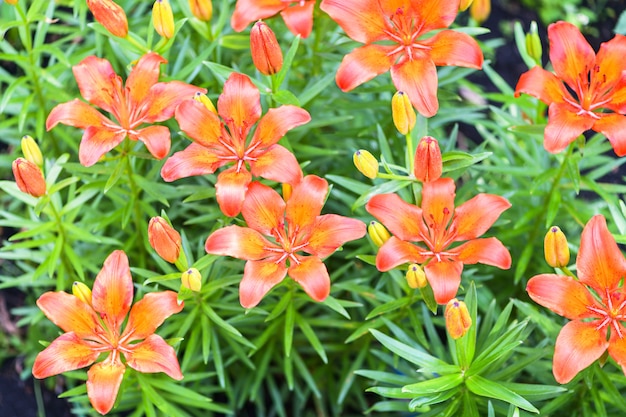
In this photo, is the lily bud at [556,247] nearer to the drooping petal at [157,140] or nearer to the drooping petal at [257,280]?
the drooping petal at [257,280]

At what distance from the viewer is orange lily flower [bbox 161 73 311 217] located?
213 centimetres

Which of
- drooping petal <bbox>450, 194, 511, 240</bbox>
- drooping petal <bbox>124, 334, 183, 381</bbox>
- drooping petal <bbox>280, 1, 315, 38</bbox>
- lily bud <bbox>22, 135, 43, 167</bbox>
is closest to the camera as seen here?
drooping petal <bbox>124, 334, 183, 381</bbox>

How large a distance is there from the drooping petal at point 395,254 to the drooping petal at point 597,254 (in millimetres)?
417

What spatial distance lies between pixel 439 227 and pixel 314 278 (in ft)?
1.32

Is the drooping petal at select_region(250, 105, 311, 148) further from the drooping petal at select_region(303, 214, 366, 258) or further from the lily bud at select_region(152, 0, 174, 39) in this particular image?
the lily bud at select_region(152, 0, 174, 39)

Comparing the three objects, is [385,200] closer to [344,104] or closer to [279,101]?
[279,101]

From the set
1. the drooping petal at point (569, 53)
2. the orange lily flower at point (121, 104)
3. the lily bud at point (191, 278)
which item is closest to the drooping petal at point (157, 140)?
the orange lily flower at point (121, 104)

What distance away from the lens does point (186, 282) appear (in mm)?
2074

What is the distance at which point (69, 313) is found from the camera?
2.12m

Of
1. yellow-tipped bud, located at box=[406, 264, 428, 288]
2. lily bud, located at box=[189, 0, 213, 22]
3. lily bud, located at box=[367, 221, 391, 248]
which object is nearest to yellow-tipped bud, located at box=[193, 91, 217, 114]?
lily bud, located at box=[189, 0, 213, 22]

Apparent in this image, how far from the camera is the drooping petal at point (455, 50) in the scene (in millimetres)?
2207

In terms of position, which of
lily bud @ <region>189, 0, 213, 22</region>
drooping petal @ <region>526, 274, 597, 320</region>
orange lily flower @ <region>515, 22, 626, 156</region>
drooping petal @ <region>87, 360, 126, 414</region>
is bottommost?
drooping petal @ <region>87, 360, 126, 414</region>

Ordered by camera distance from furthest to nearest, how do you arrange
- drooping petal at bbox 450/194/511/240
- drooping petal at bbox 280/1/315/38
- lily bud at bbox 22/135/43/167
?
lily bud at bbox 22/135/43/167, drooping petal at bbox 280/1/315/38, drooping petal at bbox 450/194/511/240

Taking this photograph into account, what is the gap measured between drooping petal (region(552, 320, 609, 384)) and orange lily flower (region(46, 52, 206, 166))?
1183mm
